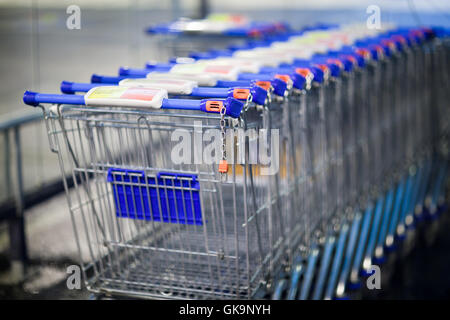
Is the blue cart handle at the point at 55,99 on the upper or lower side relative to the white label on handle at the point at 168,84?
lower

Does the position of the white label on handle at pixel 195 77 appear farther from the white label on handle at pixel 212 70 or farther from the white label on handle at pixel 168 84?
the white label on handle at pixel 168 84

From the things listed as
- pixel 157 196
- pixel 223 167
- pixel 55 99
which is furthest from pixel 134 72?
pixel 223 167

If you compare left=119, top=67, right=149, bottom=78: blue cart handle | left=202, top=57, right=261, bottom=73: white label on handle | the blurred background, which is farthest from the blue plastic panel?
the blurred background

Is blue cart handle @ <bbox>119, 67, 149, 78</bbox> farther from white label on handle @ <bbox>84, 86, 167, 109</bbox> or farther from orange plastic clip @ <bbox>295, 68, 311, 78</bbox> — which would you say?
orange plastic clip @ <bbox>295, 68, 311, 78</bbox>

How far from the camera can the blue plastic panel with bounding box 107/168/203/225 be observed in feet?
7.88

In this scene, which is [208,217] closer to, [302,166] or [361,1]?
[302,166]

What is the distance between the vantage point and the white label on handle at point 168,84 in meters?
2.45

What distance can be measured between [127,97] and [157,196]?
418 mm

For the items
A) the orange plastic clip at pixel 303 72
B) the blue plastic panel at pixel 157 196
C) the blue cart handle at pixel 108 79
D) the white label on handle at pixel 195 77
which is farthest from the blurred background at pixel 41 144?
the orange plastic clip at pixel 303 72

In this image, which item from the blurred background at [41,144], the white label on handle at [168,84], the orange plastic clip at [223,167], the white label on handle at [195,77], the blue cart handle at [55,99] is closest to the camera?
the orange plastic clip at [223,167]

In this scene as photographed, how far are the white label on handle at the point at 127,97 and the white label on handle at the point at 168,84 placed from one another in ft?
0.41

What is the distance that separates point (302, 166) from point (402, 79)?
1.73m

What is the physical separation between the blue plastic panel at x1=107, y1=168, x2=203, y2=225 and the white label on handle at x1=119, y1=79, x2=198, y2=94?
1.10 ft

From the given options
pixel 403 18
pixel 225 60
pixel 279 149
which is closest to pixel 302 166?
pixel 279 149
